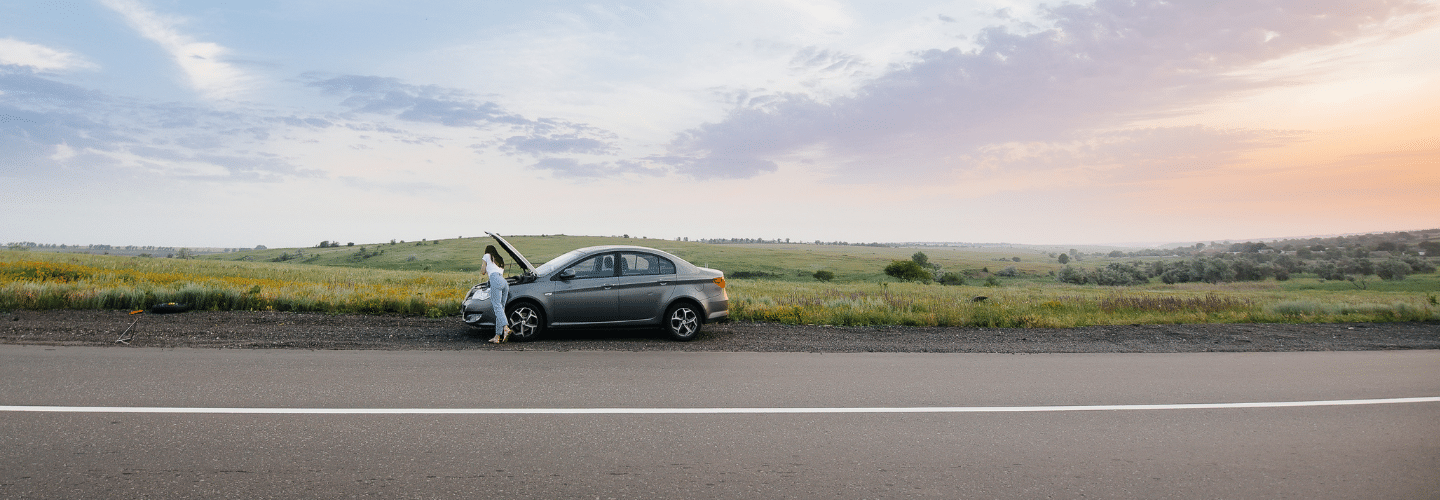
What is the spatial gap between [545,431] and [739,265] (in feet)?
244

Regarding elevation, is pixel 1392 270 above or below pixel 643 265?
below

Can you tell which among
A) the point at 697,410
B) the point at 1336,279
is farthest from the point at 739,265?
the point at 697,410

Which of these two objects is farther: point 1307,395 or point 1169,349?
point 1169,349

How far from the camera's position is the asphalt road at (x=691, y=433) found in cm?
428

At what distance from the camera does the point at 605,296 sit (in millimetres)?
11500

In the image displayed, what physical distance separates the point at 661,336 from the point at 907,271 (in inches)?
2526

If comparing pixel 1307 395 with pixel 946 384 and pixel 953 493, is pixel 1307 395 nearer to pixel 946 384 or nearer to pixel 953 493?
pixel 946 384

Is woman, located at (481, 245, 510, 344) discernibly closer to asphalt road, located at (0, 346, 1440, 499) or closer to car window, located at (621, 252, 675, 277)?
car window, located at (621, 252, 675, 277)

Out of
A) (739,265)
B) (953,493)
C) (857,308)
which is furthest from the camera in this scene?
(739,265)

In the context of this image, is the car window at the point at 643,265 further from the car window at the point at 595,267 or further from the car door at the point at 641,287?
the car window at the point at 595,267

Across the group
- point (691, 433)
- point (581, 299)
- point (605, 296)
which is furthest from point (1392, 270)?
point (691, 433)

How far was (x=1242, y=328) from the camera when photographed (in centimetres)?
1445

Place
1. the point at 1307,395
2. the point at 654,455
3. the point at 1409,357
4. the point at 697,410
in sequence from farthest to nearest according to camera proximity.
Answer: the point at 1409,357, the point at 1307,395, the point at 697,410, the point at 654,455

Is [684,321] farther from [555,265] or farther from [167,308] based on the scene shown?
[167,308]
